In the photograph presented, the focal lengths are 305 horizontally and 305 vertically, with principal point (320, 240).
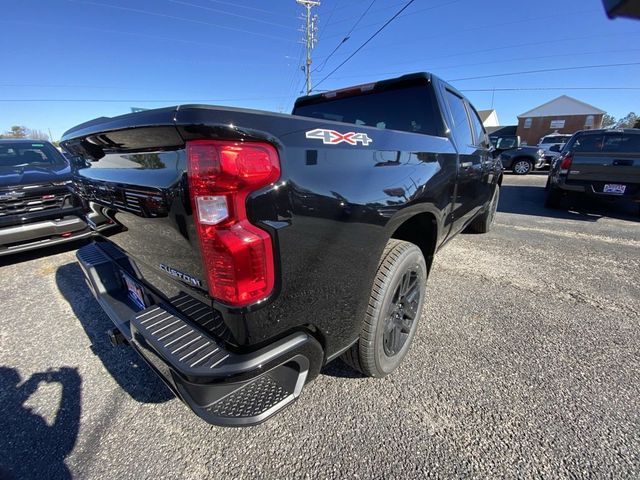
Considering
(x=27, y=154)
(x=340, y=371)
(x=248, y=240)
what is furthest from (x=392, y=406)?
(x=27, y=154)

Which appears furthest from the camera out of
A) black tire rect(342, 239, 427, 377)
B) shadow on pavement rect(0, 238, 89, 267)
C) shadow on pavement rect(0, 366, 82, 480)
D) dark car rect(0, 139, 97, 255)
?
shadow on pavement rect(0, 238, 89, 267)

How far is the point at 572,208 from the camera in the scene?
24.8 ft

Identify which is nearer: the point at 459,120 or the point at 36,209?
the point at 459,120

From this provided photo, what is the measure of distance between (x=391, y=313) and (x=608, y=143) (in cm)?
715

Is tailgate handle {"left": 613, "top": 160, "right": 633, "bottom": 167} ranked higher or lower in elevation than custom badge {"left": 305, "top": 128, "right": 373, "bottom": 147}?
lower

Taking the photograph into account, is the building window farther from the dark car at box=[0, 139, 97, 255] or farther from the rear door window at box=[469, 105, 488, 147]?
the dark car at box=[0, 139, 97, 255]

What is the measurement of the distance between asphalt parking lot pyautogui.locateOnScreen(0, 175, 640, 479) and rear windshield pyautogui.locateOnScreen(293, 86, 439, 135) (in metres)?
1.67

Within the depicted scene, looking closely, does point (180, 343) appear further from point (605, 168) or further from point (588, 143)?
point (588, 143)

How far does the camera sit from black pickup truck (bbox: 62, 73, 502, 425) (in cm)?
104

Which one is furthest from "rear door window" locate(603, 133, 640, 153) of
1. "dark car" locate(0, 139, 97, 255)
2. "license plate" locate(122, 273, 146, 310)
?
"dark car" locate(0, 139, 97, 255)

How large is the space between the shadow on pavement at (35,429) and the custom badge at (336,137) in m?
1.95

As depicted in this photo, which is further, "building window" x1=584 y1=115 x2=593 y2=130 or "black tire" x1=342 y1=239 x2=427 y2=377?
"building window" x1=584 y1=115 x2=593 y2=130

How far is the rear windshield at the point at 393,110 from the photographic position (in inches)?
100.0

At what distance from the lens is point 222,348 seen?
120cm
